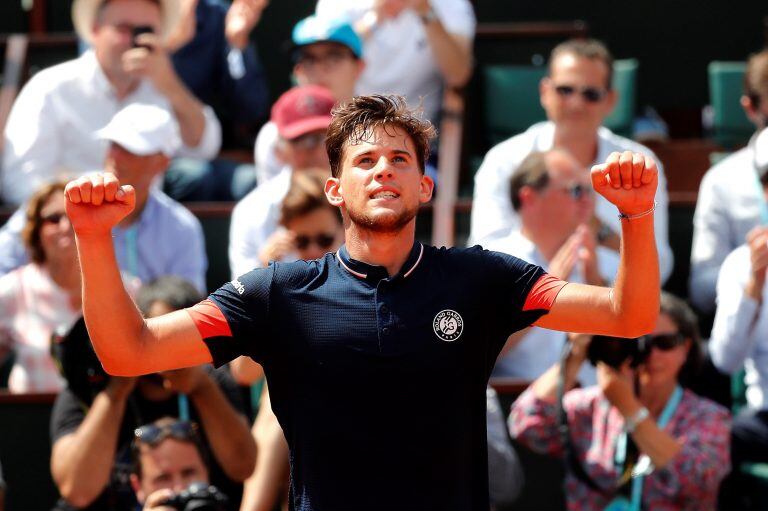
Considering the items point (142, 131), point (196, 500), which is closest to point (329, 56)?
point (142, 131)

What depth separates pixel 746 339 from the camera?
→ 490 centimetres

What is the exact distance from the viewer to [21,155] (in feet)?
20.1

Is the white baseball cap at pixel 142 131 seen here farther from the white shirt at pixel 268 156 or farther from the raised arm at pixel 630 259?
the raised arm at pixel 630 259

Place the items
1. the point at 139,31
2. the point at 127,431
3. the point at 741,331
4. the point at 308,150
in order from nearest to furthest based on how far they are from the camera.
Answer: the point at 127,431
the point at 741,331
the point at 308,150
the point at 139,31

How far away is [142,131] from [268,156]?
29.0 inches

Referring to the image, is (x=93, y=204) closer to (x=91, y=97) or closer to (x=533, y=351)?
(x=533, y=351)

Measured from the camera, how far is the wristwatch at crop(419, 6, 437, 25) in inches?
257

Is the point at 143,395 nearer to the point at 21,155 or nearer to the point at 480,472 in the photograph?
the point at 480,472

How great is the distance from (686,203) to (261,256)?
81.2 inches

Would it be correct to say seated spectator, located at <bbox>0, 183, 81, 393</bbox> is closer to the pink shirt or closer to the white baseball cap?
the pink shirt

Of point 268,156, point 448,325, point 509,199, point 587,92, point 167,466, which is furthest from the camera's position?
point 268,156

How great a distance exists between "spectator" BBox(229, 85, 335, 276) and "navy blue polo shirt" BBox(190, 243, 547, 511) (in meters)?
2.52

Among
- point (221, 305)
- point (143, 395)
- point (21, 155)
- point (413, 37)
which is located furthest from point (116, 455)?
point (413, 37)

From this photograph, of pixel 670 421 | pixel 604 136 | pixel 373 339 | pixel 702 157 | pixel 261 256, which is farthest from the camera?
pixel 702 157
